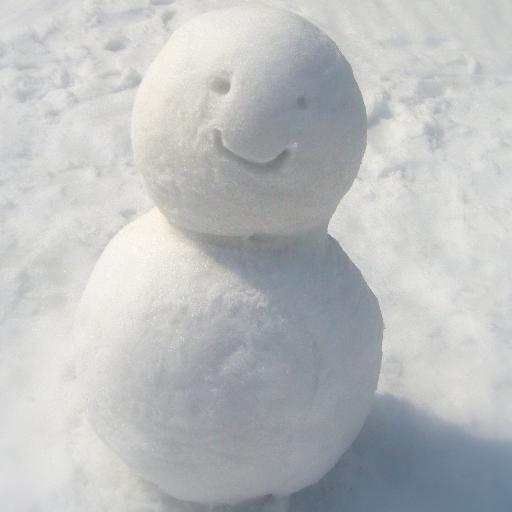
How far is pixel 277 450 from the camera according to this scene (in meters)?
1.46

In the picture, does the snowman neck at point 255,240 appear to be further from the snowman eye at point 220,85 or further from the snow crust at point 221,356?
the snowman eye at point 220,85

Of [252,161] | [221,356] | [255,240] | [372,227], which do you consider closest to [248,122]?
[252,161]

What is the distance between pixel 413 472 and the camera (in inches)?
71.4

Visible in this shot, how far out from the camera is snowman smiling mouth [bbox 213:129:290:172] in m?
1.27

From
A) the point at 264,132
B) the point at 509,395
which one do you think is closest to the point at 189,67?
the point at 264,132

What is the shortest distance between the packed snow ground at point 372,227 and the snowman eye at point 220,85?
2.97 ft

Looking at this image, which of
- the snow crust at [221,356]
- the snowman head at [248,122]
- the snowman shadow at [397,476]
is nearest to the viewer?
the snowman head at [248,122]

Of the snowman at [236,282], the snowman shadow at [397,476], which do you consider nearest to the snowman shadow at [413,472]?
the snowman shadow at [397,476]

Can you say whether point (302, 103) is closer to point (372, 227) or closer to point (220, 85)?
point (220, 85)

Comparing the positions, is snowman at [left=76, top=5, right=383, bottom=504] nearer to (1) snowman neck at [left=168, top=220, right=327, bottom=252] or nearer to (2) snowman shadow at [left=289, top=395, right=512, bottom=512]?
(1) snowman neck at [left=168, top=220, right=327, bottom=252]

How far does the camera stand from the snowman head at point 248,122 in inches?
49.5

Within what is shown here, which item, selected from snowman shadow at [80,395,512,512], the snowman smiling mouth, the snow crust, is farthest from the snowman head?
snowman shadow at [80,395,512,512]

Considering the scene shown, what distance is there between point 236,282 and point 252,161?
0.23 m

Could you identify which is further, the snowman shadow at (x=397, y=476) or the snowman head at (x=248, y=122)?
the snowman shadow at (x=397, y=476)
